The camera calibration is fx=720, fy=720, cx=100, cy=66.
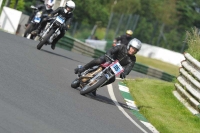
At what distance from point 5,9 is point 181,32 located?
817 inches

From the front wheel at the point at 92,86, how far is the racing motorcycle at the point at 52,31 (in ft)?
19.3

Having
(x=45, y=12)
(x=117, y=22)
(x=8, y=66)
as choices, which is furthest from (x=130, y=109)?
(x=117, y=22)

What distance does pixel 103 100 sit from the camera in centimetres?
1446

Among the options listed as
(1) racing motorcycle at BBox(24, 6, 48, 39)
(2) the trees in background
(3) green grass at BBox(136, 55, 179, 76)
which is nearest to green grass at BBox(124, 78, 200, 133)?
(1) racing motorcycle at BBox(24, 6, 48, 39)

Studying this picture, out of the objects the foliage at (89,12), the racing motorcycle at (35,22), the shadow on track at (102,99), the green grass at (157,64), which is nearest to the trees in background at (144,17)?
the foliage at (89,12)

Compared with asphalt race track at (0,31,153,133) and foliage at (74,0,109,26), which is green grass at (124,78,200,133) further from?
foliage at (74,0,109,26)

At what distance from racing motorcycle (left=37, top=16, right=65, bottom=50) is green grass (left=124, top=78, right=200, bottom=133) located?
7.91 ft

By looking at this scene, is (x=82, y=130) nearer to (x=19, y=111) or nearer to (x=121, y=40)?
(x=19, y=111)

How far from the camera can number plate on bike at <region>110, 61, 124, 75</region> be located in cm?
1384

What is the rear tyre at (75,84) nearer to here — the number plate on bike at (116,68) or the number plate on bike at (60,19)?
the number plate on bike at (116,68)

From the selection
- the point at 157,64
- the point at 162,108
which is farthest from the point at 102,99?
the point at 157,64

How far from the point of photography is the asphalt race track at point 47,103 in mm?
9430

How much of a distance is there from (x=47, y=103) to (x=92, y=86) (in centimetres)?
261

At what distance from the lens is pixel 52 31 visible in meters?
19.9
